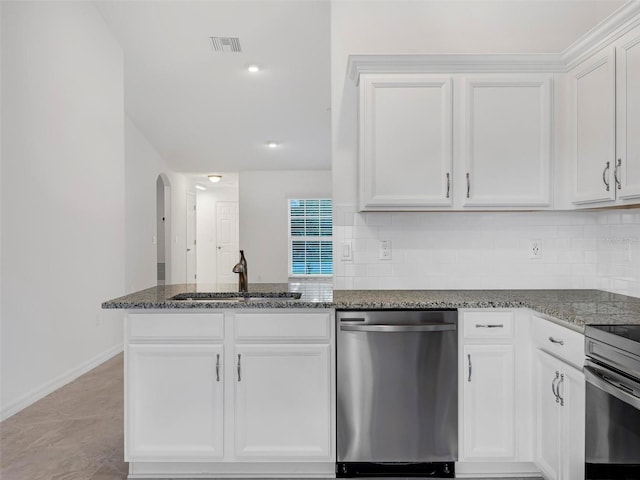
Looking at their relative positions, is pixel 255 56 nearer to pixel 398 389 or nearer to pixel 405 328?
pixel 405 328

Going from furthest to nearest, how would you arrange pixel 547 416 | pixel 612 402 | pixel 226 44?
pixel 226 44
pixel 547 416
pixel 612 402

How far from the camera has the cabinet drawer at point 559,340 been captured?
1.83 meters

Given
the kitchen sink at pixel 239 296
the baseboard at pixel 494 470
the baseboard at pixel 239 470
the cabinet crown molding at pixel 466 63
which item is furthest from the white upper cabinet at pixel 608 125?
the baseboard at pixel 239 470

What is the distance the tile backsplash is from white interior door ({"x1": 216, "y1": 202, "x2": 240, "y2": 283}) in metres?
7.98

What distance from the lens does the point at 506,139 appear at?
260 cm

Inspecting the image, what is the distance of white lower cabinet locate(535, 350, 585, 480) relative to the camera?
6.00ft

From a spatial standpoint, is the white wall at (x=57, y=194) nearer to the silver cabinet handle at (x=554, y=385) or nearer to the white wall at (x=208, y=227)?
the silver cabinet handle at (x=554, y=385)

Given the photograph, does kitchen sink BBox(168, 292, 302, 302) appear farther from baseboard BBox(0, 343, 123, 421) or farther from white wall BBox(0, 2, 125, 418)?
baseboard BBox(0, 343, 123, 421)

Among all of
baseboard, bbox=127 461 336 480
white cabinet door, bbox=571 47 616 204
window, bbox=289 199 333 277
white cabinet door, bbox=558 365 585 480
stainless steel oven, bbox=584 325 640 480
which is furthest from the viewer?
window, bbox=289 199 333 277

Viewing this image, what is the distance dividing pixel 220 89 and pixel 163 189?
325 centimetres

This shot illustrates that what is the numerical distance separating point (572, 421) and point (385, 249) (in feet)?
4.59

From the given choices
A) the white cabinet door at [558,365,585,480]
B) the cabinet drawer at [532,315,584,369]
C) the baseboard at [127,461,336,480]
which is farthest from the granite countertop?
the baseboard at [127,461,336,480]

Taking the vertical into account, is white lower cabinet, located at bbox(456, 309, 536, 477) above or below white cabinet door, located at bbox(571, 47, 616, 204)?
below

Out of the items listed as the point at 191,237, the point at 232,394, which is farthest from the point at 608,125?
the point at 191,237
